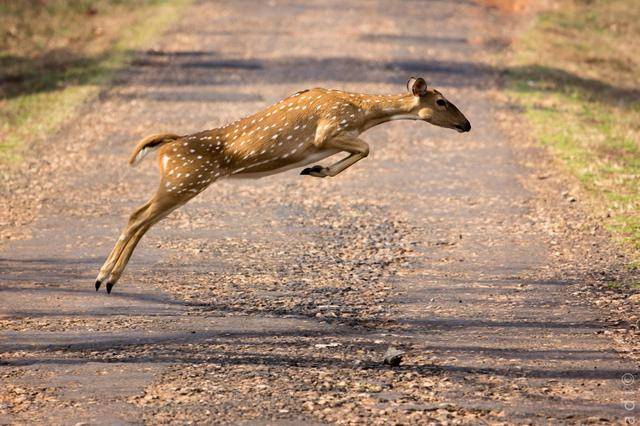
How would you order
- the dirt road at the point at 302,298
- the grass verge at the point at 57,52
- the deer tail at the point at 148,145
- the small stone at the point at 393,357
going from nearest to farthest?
the dirt road at the point at 302,298 < the small stone at the point at 393,357 < the deer tail at the point at 148,145 < the grass verge at the point at 57,52

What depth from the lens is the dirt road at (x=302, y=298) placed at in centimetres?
792

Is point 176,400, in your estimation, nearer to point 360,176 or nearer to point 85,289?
point 85,289

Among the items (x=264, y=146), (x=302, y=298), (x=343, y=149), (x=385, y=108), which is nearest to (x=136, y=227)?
(x=264, y=146)

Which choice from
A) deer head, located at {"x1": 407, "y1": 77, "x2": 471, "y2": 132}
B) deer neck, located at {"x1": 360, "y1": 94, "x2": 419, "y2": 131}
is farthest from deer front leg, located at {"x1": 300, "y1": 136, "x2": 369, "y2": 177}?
deer head, located at {"x1": 407, "y1": 77, "x2": 471, "y2": 132}

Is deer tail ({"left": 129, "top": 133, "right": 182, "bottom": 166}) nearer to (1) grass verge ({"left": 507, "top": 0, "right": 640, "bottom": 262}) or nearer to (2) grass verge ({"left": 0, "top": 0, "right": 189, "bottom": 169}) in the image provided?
(1) grass verge ({"left": 507, "top": 0, "right": 640, "bottom": 262})

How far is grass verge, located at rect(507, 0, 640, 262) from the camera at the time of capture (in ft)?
47.1

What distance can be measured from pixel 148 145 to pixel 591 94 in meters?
12.4

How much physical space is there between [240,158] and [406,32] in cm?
1761

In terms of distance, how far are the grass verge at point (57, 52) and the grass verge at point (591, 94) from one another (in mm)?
7393

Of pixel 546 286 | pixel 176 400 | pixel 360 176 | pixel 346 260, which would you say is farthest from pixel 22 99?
pixel 176 400

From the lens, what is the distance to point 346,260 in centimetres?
1163

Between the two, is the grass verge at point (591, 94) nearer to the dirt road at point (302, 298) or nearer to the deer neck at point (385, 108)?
the dirt road at point (302, 298)

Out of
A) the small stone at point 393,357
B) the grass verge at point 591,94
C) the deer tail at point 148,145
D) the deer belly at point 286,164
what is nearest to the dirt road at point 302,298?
the small stone at point 393,357

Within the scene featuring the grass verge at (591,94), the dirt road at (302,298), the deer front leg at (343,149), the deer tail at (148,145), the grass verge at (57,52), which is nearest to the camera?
the dirt road at (302,298)
